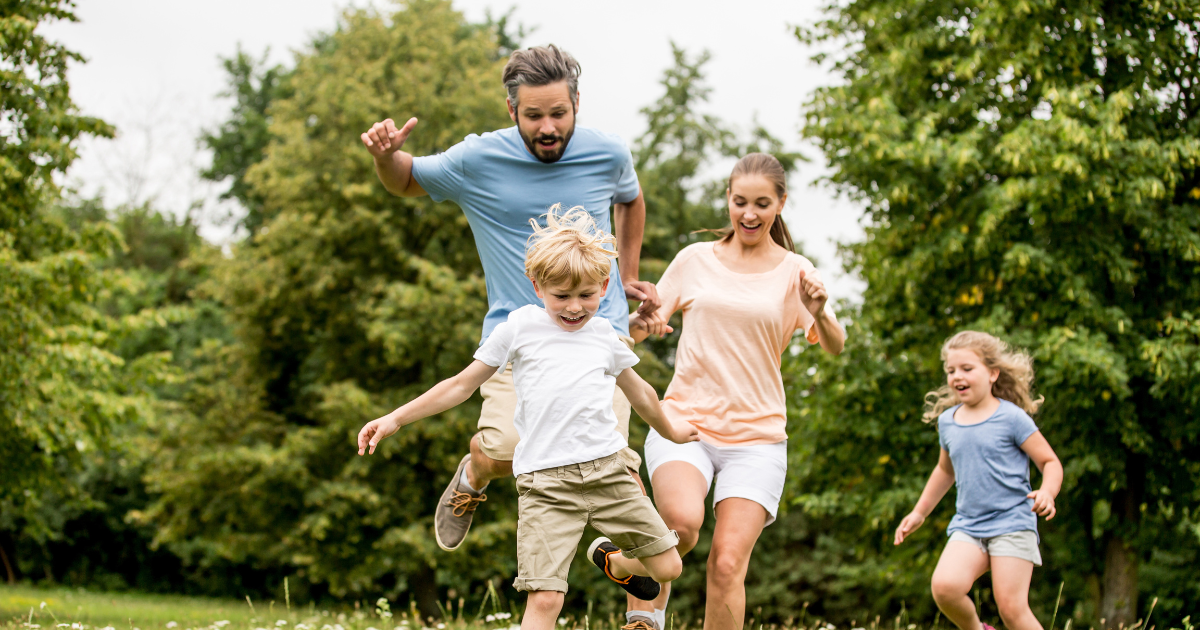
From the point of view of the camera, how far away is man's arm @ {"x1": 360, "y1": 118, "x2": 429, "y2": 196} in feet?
12.6

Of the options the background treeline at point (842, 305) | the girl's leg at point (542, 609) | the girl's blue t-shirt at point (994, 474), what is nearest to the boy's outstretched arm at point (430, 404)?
the girl's leg at point (542, 609)

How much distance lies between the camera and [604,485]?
3357 mm

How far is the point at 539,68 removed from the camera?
374 centimetres

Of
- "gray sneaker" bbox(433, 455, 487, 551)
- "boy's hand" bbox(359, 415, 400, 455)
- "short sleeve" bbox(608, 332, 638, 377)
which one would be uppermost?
"short sleeve" bbox(608, 332, 638, 377)

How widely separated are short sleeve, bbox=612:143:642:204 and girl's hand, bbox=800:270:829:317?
86 centimetres

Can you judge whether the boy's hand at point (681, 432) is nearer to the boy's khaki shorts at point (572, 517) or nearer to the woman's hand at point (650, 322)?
the boy's khaki shorts at point (572, 517)

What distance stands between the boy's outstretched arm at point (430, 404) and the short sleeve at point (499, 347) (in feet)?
0.10

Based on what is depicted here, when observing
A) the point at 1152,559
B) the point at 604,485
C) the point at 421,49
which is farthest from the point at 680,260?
the point at 421,49

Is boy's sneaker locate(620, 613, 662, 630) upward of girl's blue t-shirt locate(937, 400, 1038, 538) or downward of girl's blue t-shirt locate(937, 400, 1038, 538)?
downward

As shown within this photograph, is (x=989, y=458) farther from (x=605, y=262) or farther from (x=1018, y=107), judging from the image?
(x=1018, y=107)

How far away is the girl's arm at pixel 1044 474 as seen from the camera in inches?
181

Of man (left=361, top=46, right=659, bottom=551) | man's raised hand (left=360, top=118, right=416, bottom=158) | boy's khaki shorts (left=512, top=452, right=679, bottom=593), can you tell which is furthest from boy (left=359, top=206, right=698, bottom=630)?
man's raised hand (left=360, top=118, right=416, bottom=158)

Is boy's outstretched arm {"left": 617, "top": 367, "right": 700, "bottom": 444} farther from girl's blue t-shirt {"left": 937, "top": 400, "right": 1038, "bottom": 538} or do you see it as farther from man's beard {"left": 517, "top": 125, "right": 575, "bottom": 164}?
girl's blue t-shirt {"left": 937, "top": 400, "right": 1038, "bottom": 538}

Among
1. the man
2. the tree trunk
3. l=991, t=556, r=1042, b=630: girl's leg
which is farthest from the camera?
the tree trunk
